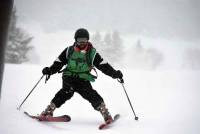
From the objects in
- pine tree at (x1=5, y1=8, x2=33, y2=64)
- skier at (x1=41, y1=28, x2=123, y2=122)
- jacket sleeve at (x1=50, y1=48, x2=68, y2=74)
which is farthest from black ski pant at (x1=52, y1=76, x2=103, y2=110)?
pine tree at (x1=5, y1=8, x2=33, y2=64)

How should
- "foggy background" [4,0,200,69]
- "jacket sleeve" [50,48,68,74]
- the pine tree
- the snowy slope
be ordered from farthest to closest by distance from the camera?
"foggy background" [4,0,200,69] < the pine tree < "jacket sleeve" [50,48,68,74] < the snowy slope

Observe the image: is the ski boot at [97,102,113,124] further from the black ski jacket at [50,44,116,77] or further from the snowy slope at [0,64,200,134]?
the black ski jacket at [50,44,116,77]

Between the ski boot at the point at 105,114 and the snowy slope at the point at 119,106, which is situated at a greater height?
the ski boot at the point at 105,114

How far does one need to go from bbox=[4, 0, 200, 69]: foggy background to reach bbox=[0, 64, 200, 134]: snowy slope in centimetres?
1425

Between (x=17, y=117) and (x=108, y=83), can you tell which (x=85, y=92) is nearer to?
(x=17, y=117)

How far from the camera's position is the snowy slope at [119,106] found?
2492 mm

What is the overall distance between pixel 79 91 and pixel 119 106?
1.10m

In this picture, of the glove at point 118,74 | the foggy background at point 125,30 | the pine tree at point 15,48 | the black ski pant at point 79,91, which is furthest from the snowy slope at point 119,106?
the foggy background at point 125,30

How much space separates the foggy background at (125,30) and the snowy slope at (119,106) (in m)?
14.2

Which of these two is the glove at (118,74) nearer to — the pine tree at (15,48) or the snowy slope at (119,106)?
the snowy slope at (119,106)

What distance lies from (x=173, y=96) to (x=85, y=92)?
6.26ft

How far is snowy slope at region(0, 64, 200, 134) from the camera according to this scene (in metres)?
2.49

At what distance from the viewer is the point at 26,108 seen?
10.2ft

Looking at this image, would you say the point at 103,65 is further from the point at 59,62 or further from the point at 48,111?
the point at 48,111
